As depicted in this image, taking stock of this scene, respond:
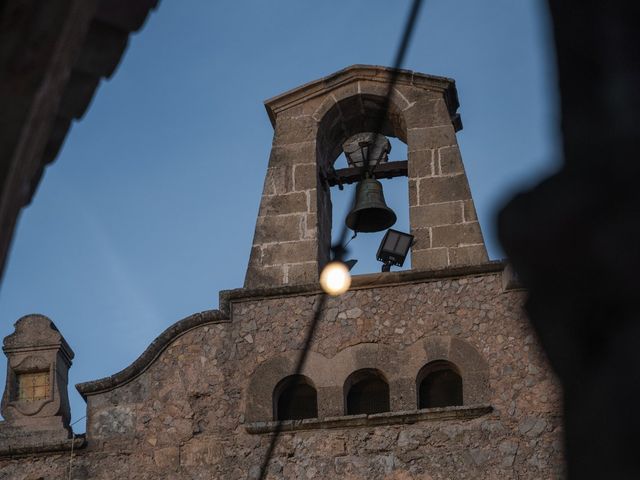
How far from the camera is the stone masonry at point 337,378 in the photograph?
35.2 feet

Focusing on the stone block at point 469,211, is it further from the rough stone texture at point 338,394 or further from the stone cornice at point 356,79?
the stone cornice at point 356,79

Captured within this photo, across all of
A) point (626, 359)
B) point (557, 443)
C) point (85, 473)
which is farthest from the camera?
point (85, 473)

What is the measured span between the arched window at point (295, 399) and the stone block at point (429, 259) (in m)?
1.28

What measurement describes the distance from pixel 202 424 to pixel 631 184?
865 cm

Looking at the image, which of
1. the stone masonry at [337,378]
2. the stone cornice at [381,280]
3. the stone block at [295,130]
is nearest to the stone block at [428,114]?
the stone masonry at [337,378]

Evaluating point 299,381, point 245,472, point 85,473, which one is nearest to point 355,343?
point 299,381

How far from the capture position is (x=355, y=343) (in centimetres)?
1123

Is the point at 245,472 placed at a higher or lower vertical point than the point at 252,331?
lower

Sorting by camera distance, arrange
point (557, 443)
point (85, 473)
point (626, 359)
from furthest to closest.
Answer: point (85, 473) < point (557, 443) < point (626, 359)

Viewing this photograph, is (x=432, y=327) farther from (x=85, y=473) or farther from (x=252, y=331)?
(x=85, y=473)

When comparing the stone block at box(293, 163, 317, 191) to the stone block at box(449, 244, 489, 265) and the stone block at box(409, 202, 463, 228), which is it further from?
the stone block at box(449, 244, 489, 265)

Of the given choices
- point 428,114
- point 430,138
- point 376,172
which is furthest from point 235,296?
point 428,114

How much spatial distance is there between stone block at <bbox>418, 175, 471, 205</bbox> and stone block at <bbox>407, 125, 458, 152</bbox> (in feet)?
1.18

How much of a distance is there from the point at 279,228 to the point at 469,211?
1.58m
